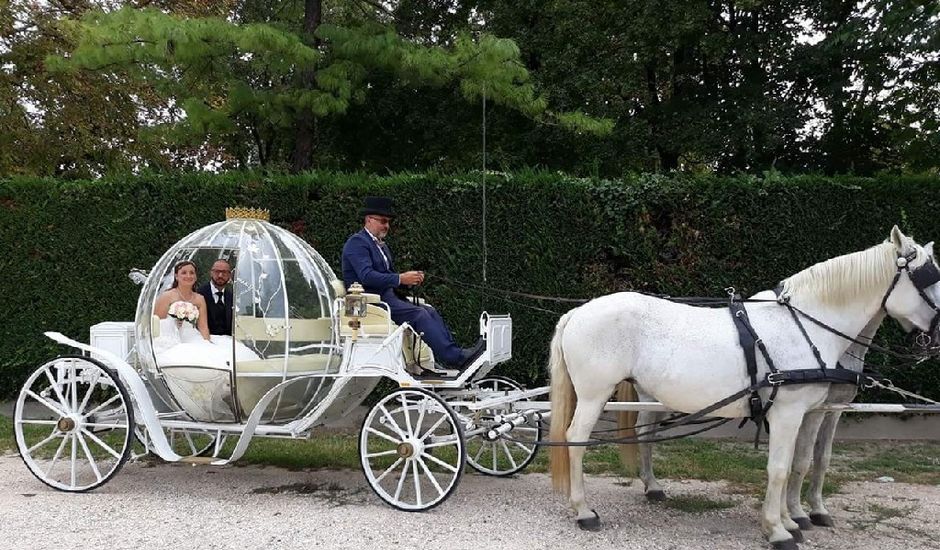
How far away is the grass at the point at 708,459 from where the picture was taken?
6.08 metres

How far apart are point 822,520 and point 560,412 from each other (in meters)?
1.72

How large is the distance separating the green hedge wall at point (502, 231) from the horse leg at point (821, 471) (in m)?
2.77

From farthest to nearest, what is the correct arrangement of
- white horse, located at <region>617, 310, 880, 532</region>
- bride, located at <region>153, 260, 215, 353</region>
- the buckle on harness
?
bride, located at <region>153, 260, 215, 353</region> → white horse, located at <region>617, 310, 880, 532</region> → the buckle on harness

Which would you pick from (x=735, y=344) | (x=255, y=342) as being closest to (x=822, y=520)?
(x=735, y=344)

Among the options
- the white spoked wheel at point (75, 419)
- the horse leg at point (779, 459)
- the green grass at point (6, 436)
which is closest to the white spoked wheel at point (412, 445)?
the white spoked wheel at point (75, 419)

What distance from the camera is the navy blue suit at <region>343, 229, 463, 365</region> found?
5348mm

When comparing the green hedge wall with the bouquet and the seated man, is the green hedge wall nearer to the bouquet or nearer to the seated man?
the seated man

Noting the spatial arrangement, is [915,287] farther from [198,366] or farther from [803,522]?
[198,366]

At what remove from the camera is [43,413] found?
323 inches

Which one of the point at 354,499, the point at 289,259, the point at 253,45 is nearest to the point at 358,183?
the point at 253,45

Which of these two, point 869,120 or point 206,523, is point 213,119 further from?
point 869,120

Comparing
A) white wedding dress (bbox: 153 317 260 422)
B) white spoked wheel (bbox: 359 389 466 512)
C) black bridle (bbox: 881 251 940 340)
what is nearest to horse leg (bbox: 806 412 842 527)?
black bridle (bbox: 881 251 940 340)

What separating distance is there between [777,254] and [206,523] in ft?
18.1

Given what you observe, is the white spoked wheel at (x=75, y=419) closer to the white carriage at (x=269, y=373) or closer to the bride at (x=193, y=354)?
the white carriage at (x=269, y=373)
